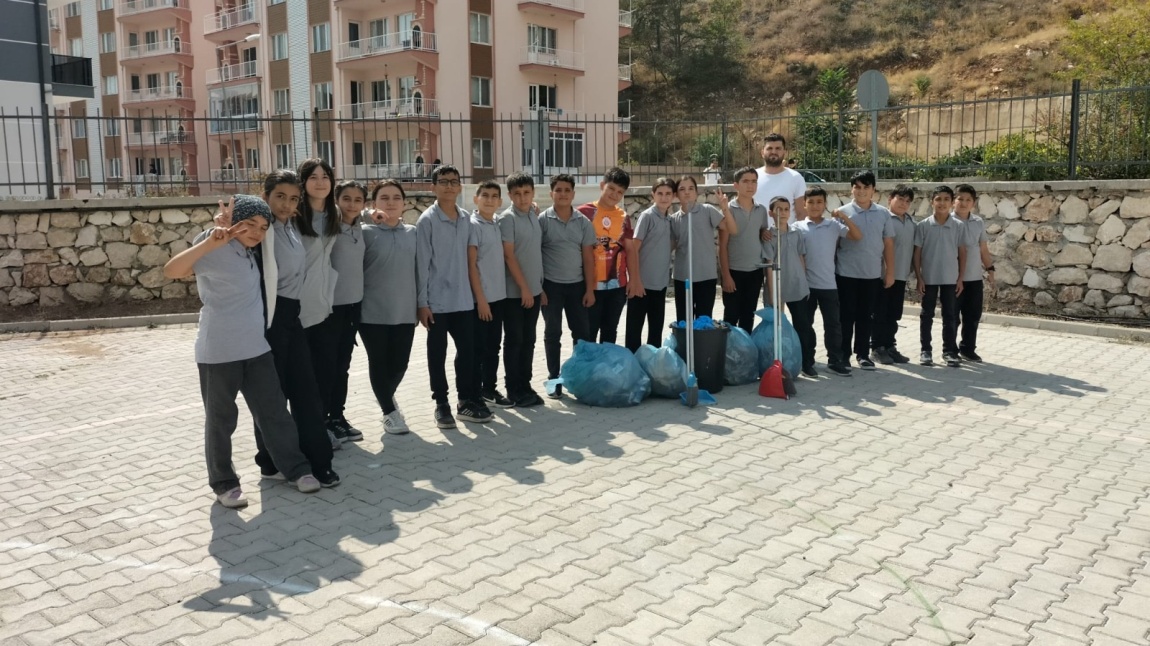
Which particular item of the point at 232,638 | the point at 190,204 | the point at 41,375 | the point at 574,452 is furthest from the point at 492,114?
the point at 232,638

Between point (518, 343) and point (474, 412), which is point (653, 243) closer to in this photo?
point (518, 343)

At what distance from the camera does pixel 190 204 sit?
12.5 metres

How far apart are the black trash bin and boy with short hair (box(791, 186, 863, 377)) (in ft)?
3.57

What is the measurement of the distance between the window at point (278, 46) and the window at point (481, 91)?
9786 millimetres

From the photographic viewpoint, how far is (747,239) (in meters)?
8.12

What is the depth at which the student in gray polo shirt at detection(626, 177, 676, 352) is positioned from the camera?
7.71 metres

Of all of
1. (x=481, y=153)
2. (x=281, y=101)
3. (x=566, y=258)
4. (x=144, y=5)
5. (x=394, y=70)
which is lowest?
(x=566, y=258)

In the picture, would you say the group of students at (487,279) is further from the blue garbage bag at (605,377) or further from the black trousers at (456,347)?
the blue garbage bag at (605,377)

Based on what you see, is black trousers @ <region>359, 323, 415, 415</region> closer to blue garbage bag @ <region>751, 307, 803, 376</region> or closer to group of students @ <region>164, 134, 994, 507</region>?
group of students @ <region>164, 134, 994, 507</region>

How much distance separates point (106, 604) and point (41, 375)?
603 cm

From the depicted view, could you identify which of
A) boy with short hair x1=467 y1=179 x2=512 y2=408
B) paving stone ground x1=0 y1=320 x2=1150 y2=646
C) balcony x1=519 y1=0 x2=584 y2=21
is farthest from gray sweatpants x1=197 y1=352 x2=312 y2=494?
balcony x1=519 y1=0 x2=584 y2=21

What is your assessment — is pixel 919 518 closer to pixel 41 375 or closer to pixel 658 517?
pixel 658 517

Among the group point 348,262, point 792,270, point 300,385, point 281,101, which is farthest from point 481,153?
point 300,385

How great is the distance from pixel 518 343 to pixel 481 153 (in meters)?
29.5
